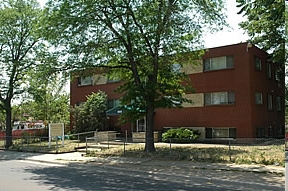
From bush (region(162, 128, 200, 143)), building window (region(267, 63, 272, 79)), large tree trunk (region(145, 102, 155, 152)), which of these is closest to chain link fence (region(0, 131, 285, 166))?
bush (region(162, 128, 200, 143))

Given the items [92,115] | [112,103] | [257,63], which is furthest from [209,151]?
[112,103]

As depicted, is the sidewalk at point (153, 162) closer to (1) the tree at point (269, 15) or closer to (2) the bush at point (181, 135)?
(1) the tree at point (269, 15)

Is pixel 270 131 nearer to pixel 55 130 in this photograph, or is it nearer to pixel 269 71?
pixel 269 71

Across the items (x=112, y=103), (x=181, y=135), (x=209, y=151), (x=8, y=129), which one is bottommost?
(x=209, y=151)

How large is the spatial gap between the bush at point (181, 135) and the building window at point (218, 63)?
4.81 meters

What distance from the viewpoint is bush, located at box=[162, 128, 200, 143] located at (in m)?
23.5

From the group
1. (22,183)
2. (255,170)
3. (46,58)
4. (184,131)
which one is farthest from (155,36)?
(184,131)

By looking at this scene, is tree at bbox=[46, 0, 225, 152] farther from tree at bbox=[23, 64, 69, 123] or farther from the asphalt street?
tree at bbox=[23, 64, 69, 123]

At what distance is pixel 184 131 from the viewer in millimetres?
24328

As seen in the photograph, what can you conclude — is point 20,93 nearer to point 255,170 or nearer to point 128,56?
point 128,56

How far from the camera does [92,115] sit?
29969mm

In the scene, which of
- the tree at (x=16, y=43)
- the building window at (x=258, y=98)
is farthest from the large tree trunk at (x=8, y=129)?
the building window at (x=258, y=98)

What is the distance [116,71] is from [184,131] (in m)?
7.86

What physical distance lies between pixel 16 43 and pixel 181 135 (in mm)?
14972
